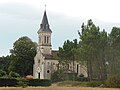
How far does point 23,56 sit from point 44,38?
8.86m

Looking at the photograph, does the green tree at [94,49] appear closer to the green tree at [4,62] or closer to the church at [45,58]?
the church at [45,58]

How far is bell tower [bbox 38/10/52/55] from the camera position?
115500mm

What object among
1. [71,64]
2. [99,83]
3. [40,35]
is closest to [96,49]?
[99,83]

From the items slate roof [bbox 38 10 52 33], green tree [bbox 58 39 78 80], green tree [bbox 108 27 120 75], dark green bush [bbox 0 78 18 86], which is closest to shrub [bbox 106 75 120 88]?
green tree [bbox 108 27 120 75]

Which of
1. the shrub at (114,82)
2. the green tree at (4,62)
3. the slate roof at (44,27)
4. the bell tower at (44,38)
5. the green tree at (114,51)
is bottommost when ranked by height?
the shrub at (114,82)

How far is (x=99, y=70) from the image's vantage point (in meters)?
77.4

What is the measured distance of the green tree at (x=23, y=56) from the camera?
11081 cm

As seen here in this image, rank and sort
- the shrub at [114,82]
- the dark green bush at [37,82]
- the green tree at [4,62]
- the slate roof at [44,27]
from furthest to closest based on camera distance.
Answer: the green tree at [4,62]
the slate roof at [44,27]
the dark green bush at [37,82]
the shrub at [114,82]

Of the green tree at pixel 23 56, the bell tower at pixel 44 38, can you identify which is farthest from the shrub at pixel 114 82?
the bell tower at pixel 44 38

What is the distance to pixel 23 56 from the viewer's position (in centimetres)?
11119

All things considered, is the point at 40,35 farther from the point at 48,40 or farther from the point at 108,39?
the point at 108,39

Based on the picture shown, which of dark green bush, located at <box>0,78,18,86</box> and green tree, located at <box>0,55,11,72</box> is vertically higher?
green tree, located at <box>0,55,11,72</box>

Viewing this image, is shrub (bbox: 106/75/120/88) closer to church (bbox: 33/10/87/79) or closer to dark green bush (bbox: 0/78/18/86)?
dark green bush (bbox: 0/78/18/86)

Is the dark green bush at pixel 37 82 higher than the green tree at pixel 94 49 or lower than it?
lower
